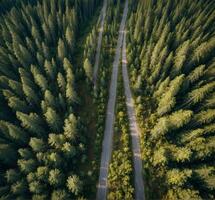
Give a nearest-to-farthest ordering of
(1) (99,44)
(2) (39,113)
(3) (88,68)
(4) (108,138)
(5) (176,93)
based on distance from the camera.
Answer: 1. (5) (176,93)
2. (4) (108,138)
3. (2) (39,113)
4. (3) (88,68)
5. (1) (99,44)

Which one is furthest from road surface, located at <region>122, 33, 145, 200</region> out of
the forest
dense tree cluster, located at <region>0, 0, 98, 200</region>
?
dense tree cluster, located at <region>0, 0, 98, 200</region>

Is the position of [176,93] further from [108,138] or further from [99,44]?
[99,44]

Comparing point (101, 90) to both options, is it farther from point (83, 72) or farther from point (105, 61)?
point (105, 61)

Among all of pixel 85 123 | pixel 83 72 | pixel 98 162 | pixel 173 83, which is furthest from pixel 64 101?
pixel 173 83

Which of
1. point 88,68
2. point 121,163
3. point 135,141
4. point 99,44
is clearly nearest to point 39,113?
point 88,68

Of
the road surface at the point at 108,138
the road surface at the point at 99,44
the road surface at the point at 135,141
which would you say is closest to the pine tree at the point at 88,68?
the road surface at the point at 99,44

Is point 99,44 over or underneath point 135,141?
over
